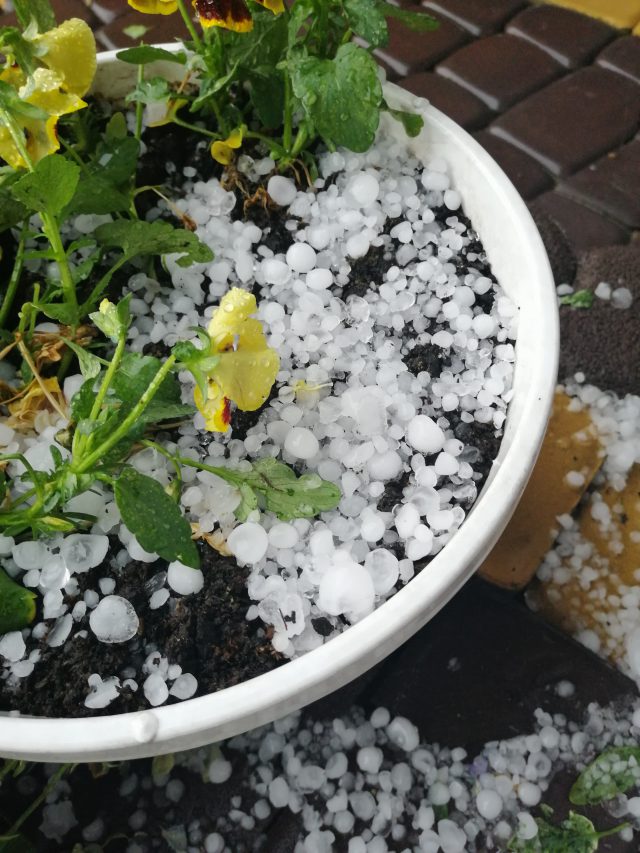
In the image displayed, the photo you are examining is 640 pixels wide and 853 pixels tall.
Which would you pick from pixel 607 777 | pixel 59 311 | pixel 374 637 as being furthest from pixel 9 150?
pixel 607 777

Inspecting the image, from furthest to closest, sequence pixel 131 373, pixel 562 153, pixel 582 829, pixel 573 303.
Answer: pixel 562 153 < pixel 573 303 < pixel 582 829 < pixel 131 373

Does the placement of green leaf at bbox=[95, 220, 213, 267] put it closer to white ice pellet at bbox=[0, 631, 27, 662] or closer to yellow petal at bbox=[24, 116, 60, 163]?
yellow petal at bbox=[24, 116, 60, 163]

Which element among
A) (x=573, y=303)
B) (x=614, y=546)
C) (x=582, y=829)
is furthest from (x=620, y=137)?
(x=582, y=829)

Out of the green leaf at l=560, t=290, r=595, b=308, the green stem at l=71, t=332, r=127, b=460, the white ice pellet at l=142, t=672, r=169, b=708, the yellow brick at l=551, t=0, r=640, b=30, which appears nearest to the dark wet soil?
the white ice pellet at l=142, t=672, r=169, b=708

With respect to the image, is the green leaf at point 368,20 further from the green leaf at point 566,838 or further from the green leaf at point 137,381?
the green leaf at point 566,838

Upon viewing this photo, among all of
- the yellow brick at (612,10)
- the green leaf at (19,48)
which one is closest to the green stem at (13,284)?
the green leaf at (19,48)

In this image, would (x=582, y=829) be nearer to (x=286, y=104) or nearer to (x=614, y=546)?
(x=614, y=546)
